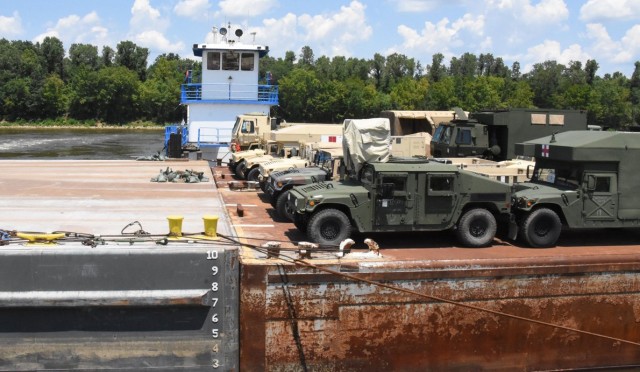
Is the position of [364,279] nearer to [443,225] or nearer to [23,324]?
[443,225]

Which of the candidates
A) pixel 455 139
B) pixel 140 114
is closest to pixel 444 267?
pixel 455 139

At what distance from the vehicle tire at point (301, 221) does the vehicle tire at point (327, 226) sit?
27 centimetres

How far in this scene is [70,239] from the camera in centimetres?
927

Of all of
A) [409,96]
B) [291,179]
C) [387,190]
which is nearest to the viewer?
[387,190]

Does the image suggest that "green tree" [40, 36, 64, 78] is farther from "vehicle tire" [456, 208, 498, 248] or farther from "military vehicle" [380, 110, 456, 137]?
"vehicle tire" [456, 208, 498, 248]

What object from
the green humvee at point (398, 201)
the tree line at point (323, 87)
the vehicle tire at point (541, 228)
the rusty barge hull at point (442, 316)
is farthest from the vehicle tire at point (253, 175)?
the tree line at point (323, 87)

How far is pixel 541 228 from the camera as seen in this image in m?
10.8

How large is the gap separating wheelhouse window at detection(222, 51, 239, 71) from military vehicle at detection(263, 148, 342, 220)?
14.8m

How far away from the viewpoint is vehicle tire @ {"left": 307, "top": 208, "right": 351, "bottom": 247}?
10.0 meters

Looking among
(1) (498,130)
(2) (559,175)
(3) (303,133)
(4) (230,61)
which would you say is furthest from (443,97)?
(2) (559,175)

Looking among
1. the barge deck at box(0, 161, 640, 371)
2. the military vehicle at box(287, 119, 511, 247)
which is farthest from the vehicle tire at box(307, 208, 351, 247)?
the barge deck at box(0, 161, 640, 371)

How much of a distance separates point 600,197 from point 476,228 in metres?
2.09

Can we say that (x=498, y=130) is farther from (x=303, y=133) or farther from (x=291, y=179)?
(x=291, y=179)

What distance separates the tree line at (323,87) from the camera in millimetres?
72625
